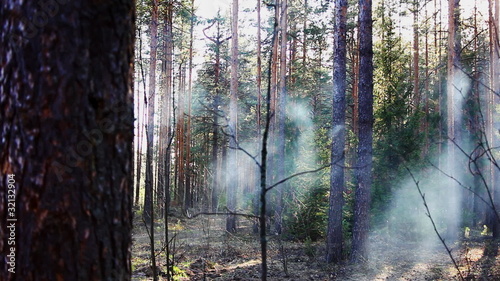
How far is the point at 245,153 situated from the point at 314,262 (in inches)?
147

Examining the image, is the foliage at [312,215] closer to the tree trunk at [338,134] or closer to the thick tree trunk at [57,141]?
the tree trunk at [338,134]

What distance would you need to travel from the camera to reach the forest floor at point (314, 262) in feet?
26.5

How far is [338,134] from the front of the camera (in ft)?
30.9

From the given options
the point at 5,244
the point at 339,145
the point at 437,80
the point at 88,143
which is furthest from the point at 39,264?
the point at 437,80

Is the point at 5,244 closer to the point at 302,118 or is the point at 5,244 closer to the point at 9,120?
the point at 9,120

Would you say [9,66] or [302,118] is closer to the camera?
[9,66]

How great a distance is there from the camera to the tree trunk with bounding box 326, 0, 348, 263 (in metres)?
9.31

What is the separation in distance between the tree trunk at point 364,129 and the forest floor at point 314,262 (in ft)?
2.59

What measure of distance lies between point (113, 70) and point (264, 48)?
21192 millimetres

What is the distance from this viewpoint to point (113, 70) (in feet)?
4.36

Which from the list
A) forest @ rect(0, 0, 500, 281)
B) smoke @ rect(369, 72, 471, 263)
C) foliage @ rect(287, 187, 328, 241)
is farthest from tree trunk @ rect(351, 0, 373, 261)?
smoke @ rect(369, 72, 471, 263)

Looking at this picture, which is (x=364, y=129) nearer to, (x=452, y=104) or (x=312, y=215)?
(x=312, y=215)

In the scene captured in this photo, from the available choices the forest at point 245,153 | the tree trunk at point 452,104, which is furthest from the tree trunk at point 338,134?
the tree trunk at point 452,104

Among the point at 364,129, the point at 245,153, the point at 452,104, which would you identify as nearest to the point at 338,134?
the point at 364,129
